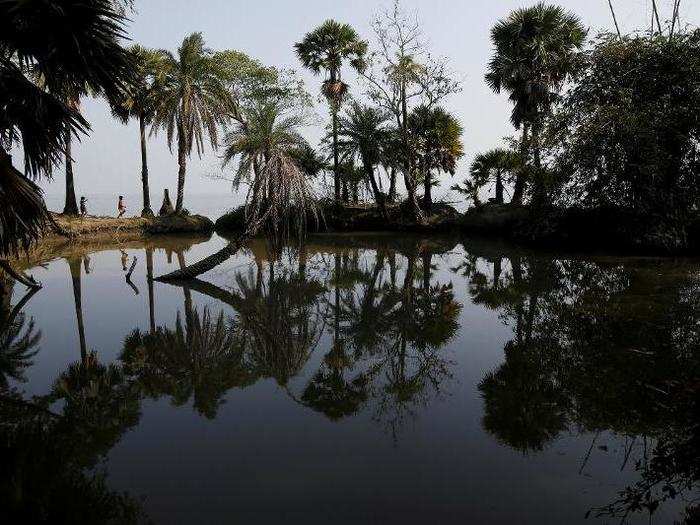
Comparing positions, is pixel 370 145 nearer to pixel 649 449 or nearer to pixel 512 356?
pixel 512 356

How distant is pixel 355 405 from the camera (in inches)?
269

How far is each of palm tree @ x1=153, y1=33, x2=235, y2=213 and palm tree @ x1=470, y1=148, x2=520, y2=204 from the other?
1690cm

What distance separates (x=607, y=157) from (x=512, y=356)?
45.3ft

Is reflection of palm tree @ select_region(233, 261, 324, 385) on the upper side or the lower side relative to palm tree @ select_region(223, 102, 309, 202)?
lower

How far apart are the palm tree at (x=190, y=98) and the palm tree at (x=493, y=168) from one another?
55.4 feet

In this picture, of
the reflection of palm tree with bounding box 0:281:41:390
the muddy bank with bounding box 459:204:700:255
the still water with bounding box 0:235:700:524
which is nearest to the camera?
the still water with bounding box 0:235:700:524

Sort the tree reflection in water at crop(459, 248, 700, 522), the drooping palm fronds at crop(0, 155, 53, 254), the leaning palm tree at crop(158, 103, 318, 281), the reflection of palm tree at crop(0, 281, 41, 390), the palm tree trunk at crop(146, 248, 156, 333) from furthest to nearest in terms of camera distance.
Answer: the leaning palm tree at crop(158, 103, 318, 281) → the palm tree trunk at crop(146, 248, 156, 333) → the reflection of palm tree at crop(0, 281, 41, 390) → the drooping palm fronds at crop(0, 155, 53, 254) → the tree reflection in water at crop(459, 248, 700, 522)

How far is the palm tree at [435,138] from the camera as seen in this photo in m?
31.2

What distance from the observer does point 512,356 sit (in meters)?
8.61

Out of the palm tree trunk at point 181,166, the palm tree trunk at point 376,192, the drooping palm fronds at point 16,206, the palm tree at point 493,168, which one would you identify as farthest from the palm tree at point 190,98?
the drooping palm fronds at point 16,206

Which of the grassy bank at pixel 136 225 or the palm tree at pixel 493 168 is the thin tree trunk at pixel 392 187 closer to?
the palm tree at pixel 493 168

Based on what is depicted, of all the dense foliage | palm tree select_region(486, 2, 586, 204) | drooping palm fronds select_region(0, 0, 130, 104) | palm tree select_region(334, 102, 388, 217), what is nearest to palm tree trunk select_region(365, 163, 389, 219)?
palm tree select_region(334, 102, 388, 217)

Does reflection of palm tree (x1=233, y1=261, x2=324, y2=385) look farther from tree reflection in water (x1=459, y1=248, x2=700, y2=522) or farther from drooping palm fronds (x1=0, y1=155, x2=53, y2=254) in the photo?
drooping palm fronds (x1=0, y1=155, x2=53, y2=254)

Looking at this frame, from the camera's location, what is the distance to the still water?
4.53 metres
